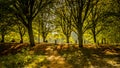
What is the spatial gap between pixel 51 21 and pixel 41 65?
29973mm

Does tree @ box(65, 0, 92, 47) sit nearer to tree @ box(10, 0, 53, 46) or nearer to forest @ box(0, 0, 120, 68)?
forest @ box(0, 0, 120, 68)

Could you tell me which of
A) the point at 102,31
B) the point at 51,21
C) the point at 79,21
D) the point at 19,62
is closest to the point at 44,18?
the point at 51,21

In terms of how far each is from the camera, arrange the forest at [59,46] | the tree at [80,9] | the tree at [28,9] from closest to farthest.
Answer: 1. the forest at [59,46]
2. the tree at [80,9]
3. the tree at [28,9]

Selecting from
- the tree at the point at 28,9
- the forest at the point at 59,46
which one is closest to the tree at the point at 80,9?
the forest at the point at 59,46

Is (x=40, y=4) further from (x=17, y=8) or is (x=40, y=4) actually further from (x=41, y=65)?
(x=41, y=65)

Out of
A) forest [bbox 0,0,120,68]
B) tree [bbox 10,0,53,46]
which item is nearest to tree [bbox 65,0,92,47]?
forest [bbox 0,0,120,68]

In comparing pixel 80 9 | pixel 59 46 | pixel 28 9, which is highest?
pixel 28 9

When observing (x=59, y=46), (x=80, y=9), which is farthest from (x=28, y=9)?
(x=80, y=9)

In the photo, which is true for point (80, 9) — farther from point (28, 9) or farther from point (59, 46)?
point (28, 9)

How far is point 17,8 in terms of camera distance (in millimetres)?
26703

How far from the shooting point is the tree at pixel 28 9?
87.8 feet

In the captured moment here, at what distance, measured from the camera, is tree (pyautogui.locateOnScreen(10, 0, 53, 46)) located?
26750mm

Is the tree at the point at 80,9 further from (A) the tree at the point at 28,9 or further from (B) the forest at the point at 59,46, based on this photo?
(A) the tree at the point at 28,9

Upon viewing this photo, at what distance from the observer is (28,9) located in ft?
91.7
